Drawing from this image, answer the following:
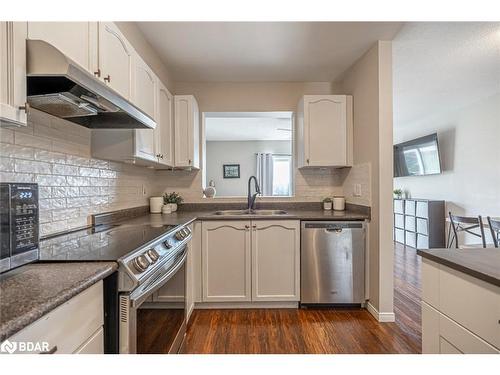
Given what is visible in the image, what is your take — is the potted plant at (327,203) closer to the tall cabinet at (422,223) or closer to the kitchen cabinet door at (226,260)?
the kitchen cabinet door at (226,260)

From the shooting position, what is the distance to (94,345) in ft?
2.88

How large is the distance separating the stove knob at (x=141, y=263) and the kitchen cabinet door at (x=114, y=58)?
93cm

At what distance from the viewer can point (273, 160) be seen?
7.24m

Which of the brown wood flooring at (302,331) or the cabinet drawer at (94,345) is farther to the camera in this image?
the brown wood flooring at (302,331)

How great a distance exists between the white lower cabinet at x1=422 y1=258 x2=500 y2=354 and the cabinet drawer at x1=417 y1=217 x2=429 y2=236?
412 centimetres

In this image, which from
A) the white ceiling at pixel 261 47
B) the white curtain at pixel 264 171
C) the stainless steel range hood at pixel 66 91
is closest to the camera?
the stainless steel range hood at pixel 66 91

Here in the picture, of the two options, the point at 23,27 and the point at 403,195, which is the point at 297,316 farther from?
the point at 403,195

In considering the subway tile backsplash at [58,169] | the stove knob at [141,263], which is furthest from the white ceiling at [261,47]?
the stove knob at [141,263]

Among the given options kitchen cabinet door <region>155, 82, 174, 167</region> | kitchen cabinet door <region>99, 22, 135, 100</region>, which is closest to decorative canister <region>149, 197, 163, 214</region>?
kitchen cabinet door <region>155, 82, 174, 167</region>

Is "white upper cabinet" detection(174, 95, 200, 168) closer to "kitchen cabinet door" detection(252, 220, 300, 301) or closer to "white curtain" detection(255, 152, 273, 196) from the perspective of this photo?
"kitchen cabinet door" detection(252, 220, 300, 301)

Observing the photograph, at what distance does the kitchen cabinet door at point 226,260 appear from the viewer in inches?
97.6

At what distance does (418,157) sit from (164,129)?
16.0ft

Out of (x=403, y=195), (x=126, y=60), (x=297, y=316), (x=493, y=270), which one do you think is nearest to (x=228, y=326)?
(x=297, y=316)

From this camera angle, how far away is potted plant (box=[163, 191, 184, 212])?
9.64 ft
